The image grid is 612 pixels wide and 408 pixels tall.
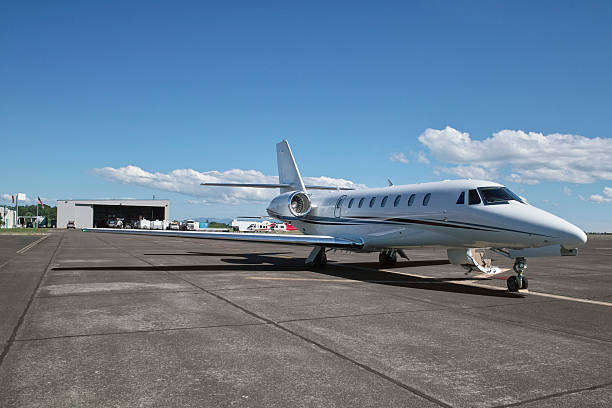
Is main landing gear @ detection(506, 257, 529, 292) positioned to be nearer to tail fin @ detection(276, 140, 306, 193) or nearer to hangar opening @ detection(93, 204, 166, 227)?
tail fin @ detection(276, 140, 306, 193)

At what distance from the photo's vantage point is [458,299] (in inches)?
361

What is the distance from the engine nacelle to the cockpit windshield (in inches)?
343

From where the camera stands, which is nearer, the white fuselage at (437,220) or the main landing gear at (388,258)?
the white fuselage at (437,220)

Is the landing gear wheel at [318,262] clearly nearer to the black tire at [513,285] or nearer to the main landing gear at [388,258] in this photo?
the main landing gear at [388,258]

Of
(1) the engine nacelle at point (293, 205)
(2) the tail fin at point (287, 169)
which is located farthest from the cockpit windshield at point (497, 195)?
(2) the tail fin at point (287, 169)

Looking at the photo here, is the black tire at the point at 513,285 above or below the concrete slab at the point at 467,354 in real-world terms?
above

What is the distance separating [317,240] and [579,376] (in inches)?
408

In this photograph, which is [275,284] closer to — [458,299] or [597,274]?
[458,299]

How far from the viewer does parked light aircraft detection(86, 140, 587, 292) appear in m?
9.91

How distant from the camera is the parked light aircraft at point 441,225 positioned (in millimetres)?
9914

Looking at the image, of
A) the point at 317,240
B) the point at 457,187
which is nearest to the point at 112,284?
the point at 317,240

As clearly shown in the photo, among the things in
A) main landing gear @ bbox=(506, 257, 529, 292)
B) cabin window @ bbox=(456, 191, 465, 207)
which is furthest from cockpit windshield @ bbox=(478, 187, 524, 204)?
main landing gear @ bbox=(506, 257, 529, 292)

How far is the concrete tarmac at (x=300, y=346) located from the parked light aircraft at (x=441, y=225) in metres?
1.22

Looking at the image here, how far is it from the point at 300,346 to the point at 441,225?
7.75m
